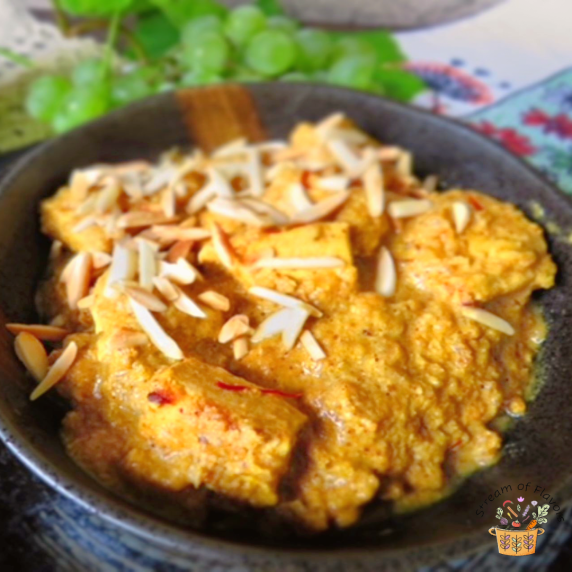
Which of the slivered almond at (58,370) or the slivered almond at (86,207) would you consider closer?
the slivered almond at (58,370)

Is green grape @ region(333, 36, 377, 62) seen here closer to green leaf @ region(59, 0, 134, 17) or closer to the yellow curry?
green leaf @ region(59, 0, 134, 17)

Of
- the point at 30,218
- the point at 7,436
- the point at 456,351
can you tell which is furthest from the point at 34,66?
the point at 456,351

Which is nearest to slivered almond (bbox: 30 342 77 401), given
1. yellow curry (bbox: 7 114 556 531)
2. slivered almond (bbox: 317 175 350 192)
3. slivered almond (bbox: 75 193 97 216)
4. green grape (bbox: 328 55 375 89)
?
yellow curry (bbox: 7 114 556 531)

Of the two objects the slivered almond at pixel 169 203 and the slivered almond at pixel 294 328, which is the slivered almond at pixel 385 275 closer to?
the slivered almond at pixel 294 328

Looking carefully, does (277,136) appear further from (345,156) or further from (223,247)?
(223,247)

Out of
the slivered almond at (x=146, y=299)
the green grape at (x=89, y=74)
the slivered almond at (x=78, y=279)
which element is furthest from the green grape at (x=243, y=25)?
the slivered almond at (x=146, y=299)

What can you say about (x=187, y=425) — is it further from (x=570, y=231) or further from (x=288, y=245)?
(x=570, y=231)

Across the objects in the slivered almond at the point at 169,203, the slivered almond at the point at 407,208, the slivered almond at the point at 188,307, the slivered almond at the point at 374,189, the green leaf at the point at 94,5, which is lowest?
the slivered almond at the point at 188,307
